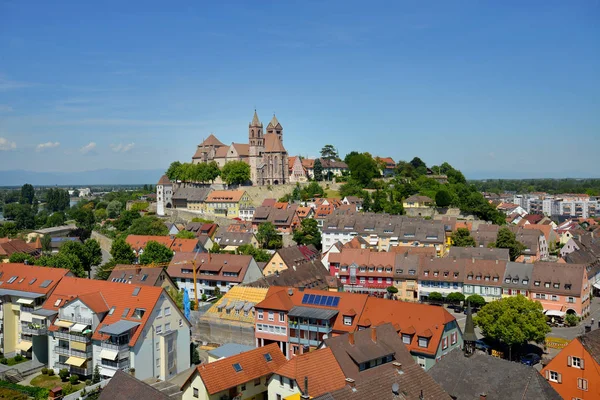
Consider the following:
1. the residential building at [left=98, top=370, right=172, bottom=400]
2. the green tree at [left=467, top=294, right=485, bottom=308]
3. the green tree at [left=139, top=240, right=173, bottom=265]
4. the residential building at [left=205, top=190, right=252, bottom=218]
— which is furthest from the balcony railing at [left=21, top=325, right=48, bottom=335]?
the residential building at [left=205, top=190, right=252, bottom=218]

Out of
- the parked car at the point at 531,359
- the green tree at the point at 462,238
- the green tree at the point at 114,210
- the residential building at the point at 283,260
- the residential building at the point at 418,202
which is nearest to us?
the parked car at the point at 531,359

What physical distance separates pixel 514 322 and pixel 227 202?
7399 centimetres

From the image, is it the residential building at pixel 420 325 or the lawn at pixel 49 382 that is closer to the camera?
the residential building at pixel 420 325

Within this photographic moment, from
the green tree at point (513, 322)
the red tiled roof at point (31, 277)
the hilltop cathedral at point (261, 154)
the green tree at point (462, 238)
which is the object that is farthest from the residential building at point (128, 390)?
the hilltop cathedral at point (261, 154)


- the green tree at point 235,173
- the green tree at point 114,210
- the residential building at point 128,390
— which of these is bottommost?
the residential building at point 128,390

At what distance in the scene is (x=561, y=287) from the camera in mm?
51188

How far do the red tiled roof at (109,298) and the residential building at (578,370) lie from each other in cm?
2525

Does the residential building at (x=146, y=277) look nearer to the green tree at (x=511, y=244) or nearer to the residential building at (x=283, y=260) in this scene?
the residential building at (x=283, y=260)

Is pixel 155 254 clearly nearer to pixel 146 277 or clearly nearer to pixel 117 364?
pixel 146 277

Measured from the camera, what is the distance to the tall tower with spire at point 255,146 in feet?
401

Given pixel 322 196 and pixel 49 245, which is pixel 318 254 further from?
pixel 49 245

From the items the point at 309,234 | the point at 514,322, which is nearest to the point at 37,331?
the point at 514,322

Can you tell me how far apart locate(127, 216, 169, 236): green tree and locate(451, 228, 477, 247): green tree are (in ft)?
157

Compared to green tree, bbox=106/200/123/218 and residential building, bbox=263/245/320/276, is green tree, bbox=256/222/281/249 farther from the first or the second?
green tree, bbox=106/200/123/218
